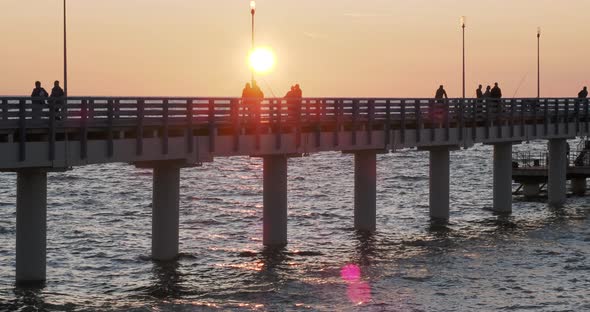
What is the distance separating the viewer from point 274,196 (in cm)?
4328

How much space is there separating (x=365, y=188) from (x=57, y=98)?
18740 mm

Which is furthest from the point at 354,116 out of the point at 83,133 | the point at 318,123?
the point at 83,133

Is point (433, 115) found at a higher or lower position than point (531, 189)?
higher

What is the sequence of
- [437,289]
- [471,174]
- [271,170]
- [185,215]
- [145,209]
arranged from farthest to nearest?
[471,174] < [145,209] < [185,215] < [271,170] < [437,289]

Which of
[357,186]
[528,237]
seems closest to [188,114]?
[357,186]

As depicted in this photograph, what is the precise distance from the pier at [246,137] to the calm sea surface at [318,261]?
5.01 ft

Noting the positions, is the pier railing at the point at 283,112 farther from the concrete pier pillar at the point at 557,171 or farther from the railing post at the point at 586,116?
the concrete pier pillar at the point at 557,171

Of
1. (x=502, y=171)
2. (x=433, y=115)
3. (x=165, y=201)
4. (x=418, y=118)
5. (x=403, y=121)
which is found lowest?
(x=165, y=201)

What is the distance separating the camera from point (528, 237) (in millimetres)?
48531

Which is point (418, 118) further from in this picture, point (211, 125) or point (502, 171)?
point (211, 125)

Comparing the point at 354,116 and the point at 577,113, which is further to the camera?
the point at 577,113

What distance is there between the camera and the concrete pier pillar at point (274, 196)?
43.2 m

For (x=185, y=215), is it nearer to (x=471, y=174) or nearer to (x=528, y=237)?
(x=528, y=237)

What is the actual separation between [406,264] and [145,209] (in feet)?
96.6
